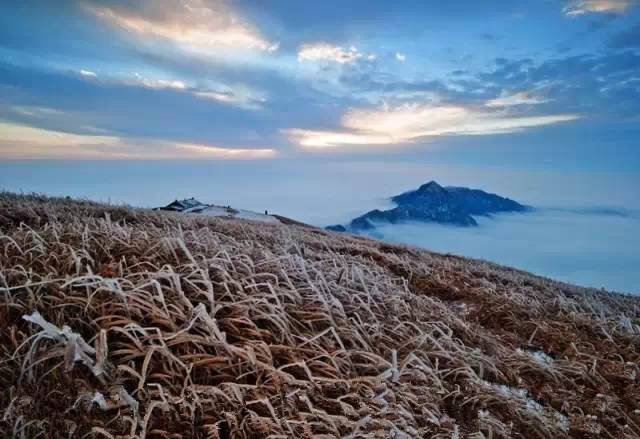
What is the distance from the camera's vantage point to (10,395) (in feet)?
6.72

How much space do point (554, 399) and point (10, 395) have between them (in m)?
3.73

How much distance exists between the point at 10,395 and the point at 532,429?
3.18m

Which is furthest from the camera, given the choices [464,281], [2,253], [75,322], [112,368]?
[464,281]

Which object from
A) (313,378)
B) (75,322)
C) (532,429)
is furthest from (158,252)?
(532,429)

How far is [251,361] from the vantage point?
96.4 inches

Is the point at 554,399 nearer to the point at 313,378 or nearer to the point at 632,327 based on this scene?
the point at 313,378

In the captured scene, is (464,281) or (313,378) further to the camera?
(464,281)

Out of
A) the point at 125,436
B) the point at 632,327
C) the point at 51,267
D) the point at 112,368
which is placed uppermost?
the point at 51,267

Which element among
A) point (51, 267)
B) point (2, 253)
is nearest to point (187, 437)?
point (51, 267)

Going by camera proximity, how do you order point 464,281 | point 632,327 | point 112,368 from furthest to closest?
point 464,281 → point 632,327 → point 112,368

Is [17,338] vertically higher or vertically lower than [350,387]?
higher

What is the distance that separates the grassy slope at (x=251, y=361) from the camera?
2104mm

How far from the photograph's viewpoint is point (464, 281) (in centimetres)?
727

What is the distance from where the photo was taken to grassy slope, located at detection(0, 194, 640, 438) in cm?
210
